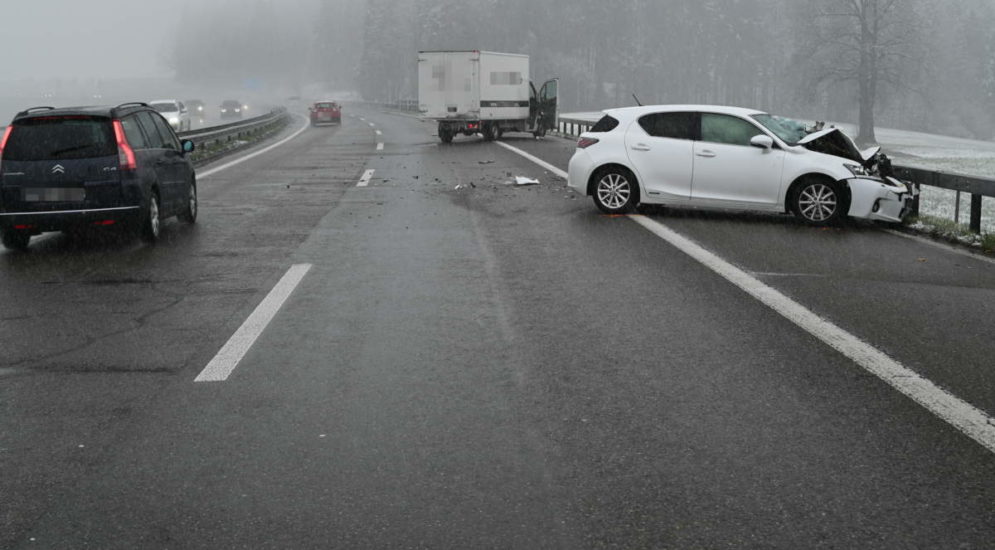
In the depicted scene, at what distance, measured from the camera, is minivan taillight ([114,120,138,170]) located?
35.8ft

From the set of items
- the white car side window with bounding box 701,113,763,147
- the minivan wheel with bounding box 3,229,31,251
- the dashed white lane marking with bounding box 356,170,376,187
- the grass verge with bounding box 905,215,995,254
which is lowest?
the minivan wheel with bounding box 3,229,31,251

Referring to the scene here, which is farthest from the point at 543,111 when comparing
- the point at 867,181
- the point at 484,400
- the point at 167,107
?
the point at 484,400

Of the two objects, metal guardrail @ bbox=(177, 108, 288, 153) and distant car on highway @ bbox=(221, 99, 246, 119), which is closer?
metal guardrail @ bbox=(177, 108, 288, 153)

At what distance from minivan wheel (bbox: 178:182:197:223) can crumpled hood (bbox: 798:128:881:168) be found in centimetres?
796

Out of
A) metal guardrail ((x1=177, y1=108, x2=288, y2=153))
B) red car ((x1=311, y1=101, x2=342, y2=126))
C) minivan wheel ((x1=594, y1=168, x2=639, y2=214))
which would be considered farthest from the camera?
red car ((x1=311, y1=101, x2=342, y2=126))

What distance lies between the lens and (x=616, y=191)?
1394 centimetres

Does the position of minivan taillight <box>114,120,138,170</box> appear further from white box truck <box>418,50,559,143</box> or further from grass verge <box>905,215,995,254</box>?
white box truck <box>418,50,559,143</box>

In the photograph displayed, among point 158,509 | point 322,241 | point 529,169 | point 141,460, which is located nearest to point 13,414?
point 141,460

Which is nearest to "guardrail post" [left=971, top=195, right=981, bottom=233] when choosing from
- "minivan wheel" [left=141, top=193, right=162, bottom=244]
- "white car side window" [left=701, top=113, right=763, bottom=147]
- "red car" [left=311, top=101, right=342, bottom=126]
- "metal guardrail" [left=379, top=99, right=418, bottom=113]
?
"white car side window" [left=701, top=113, right=763, bottom=147]

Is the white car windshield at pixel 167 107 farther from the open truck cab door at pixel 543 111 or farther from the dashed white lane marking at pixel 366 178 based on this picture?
the dashed white lane marking at pixel 366 178

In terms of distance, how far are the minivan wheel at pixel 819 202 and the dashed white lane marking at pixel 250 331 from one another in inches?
259

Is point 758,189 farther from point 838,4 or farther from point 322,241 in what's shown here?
point 838,4

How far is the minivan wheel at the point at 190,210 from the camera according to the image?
13.2m

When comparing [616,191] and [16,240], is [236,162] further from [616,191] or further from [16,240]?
[16,240]
